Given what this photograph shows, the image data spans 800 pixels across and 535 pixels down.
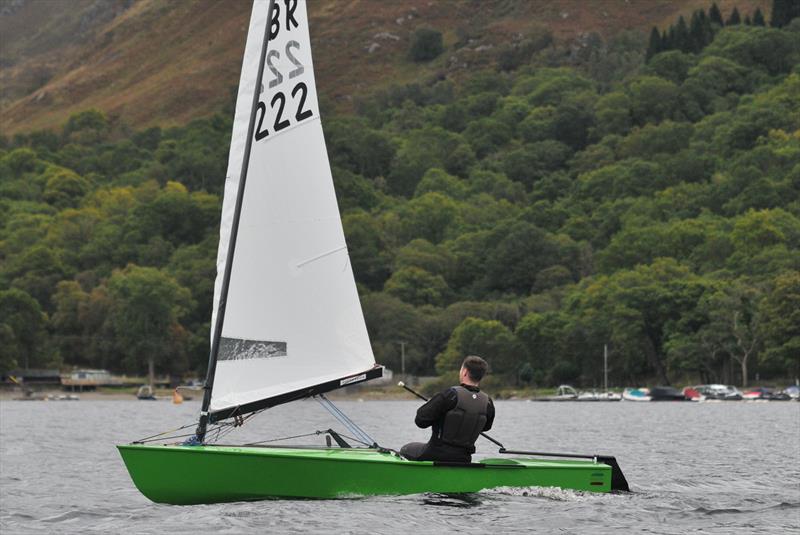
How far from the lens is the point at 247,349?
29.0 meters

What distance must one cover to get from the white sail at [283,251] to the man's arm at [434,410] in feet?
8.17

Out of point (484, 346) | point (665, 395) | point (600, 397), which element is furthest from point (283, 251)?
point (484, 346)

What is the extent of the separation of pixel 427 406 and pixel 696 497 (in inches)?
337

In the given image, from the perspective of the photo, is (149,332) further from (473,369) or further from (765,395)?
(473,369)

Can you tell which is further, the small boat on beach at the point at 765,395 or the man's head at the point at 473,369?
the small boat on beach at the point at 765,395

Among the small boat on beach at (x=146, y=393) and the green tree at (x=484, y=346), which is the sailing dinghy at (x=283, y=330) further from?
the small boat on beach at (x=146, y=393)

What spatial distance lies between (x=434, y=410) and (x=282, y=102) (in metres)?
6.88

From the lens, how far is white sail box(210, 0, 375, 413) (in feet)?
94.9

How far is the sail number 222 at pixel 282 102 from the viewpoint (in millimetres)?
29016

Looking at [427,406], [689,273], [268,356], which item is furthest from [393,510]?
[689,273]

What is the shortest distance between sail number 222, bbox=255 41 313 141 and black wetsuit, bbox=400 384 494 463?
630 cm

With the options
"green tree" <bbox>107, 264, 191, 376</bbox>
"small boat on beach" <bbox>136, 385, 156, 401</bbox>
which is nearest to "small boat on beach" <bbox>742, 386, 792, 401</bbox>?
"small boat on beach" <bbox>136, 385, 156, 401</bbox>

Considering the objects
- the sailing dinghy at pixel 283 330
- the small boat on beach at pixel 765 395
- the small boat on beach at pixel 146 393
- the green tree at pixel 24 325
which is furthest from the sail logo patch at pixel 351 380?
the green tree at pixel 24 325

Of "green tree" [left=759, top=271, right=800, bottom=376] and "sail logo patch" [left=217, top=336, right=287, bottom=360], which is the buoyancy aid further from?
"green tree" [left=759, top=271, right=800, bottom=376]
